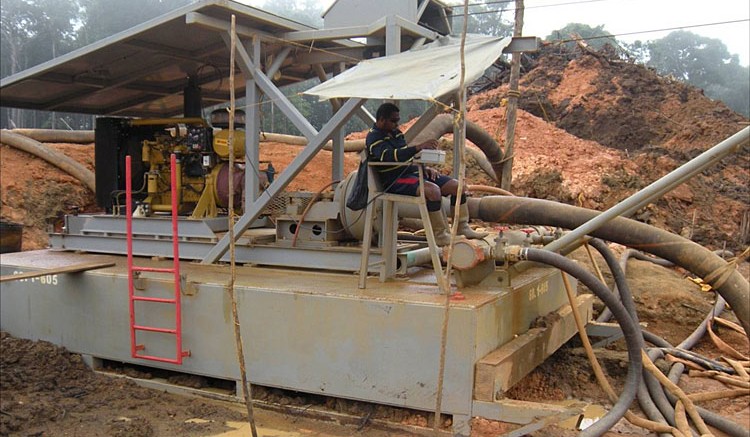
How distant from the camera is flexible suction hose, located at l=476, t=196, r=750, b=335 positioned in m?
4.88

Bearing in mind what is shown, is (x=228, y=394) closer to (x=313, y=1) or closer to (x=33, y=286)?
(x=33, y=286)

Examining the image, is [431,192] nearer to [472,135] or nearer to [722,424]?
[722,424]

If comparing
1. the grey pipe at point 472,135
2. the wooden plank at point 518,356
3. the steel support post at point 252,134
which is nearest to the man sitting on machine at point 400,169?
the wooden plank at point 518,356

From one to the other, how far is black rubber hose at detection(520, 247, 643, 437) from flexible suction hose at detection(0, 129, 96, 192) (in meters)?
10.2

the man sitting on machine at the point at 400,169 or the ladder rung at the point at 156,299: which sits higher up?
the man sitting on machine at the point at 400,169

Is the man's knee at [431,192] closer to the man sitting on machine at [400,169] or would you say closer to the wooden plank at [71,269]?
the man sitting on machine at [400,169]

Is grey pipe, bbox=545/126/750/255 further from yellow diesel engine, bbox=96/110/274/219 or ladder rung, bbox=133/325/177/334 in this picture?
yellow diesel engine, bbox=96/110/274/219

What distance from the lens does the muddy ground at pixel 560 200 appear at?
5.49m

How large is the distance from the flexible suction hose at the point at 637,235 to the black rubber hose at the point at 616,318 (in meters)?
0.61

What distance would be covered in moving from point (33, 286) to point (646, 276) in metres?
8.25

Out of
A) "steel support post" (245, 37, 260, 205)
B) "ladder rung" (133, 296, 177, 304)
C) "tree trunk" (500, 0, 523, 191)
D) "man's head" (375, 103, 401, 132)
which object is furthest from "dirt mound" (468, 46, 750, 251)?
"ladder rung" (133, 296, 177, 304)

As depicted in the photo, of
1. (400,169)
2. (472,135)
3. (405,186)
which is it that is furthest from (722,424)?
(472,135)

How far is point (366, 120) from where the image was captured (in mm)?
7734

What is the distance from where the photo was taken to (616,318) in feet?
16.4
